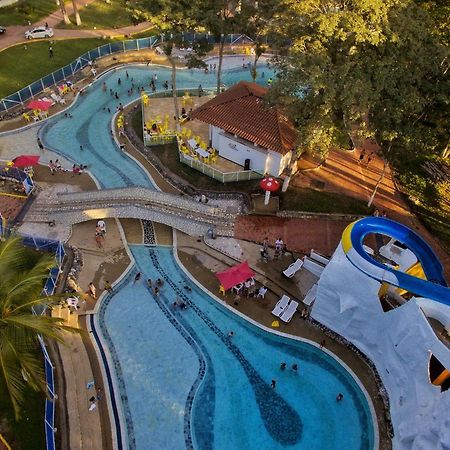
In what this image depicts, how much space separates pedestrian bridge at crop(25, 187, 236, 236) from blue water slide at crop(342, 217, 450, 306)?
9.95 m

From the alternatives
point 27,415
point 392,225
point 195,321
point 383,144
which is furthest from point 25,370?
point 383,144

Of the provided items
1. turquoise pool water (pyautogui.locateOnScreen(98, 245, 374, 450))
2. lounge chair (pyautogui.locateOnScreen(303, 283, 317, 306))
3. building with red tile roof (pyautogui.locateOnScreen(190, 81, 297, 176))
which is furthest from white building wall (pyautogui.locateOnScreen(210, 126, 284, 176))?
turquoise pool water (pyautogui.locateOnScreen(98, 245, 374, 450))

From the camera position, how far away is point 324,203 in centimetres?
3353

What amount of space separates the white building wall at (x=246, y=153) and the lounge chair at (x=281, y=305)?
1130 centimetres

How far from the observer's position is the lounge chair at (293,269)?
30.1m

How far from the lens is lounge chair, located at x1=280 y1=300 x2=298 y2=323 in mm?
27750

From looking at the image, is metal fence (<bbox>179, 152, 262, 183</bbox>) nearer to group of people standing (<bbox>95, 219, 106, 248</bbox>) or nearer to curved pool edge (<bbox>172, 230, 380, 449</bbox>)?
curved pool edge (<bbox>172, 230, 380, 449</bbox>)

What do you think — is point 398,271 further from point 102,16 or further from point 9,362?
point 102,16

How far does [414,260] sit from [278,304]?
8.89 metres

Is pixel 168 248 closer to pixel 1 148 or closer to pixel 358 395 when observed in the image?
pixel 358 395

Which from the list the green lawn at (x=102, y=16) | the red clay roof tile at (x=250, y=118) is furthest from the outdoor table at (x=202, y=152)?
the green lawn at (x=102, y=16)

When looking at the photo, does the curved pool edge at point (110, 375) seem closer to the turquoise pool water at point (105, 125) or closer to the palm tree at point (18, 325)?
the palm tree at point (18, 325)

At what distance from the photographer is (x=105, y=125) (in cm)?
4375

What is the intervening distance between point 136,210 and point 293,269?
12415mm
